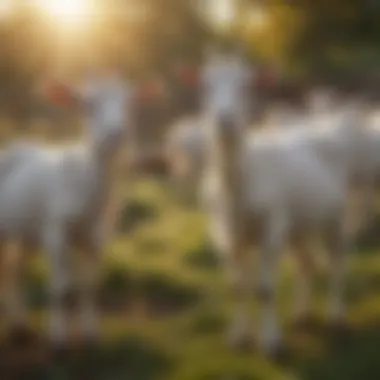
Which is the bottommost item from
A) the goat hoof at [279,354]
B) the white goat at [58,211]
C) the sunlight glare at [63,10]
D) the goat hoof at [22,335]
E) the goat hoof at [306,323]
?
the goat hoof at [279,354]

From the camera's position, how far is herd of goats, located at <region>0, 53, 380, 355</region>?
1.25 meters

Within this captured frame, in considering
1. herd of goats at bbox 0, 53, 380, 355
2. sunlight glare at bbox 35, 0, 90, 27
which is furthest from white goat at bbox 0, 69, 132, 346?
sunlight glare at bbox 35, 0, 90, 27

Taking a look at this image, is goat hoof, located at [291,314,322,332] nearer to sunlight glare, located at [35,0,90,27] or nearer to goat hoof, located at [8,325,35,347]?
goat hoof, located at [8,325,35,347]

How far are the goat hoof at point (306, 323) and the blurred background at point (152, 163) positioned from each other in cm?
2

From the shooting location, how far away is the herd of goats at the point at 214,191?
4.11ft

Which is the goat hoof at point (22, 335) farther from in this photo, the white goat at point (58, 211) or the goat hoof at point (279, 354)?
the goat hoof at point (279, 354)

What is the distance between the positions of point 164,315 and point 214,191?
207mm

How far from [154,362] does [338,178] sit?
1.38 ft

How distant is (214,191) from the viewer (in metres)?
1.31

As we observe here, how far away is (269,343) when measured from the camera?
4.27 feet

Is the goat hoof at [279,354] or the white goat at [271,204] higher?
the white goat at [271,204]

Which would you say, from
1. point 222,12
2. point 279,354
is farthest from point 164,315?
point 222,12

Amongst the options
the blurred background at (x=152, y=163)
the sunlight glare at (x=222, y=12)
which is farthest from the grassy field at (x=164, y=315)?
the sunlight glare at (x=222, y=12)

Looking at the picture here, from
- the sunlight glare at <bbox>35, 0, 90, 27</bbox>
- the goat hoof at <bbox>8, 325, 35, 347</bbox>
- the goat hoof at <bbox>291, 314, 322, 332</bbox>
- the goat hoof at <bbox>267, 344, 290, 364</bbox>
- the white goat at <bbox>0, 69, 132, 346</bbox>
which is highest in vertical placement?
the sunlight glare at <bbox>35, 0, 90, 27</bbox>
